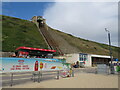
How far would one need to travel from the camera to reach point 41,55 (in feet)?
125

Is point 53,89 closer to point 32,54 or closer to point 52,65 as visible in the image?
point 52,65

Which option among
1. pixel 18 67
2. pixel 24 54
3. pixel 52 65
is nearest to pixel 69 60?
pixel 24 54

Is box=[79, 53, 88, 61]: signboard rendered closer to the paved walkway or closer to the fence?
the fence

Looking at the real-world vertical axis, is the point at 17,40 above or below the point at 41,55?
above

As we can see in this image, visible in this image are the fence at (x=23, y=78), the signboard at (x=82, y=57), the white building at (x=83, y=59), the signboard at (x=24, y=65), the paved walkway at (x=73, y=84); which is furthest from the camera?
the signboard at (x=82, y=57)

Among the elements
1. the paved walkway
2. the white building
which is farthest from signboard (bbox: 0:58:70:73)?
the white building

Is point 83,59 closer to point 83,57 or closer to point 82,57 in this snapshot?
point 83,57

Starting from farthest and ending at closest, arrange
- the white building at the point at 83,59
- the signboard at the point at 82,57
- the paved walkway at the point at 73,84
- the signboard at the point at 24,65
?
1. the signboard at the point at 82,57
2. the white building at the point at 83,59
3. the paved walkway at the point at 73,84
4. the signboard at the point at 24,65

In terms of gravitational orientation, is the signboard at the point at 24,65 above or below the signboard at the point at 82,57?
above

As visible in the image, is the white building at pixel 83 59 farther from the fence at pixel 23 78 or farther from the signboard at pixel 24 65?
the signboard at pixel 24 65

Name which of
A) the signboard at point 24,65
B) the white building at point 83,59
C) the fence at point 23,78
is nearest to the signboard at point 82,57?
the white building at point 83,59

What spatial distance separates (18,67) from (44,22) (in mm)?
72021

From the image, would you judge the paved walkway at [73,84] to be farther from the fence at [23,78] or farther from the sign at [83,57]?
the sign at [83,57]

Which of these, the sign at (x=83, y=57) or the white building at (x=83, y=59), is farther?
the sign at (x=83, y=57)
